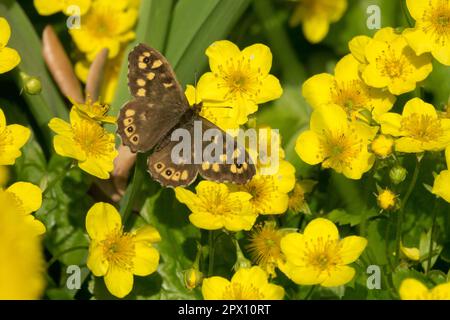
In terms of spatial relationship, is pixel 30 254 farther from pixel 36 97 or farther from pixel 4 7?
pixel 4 7

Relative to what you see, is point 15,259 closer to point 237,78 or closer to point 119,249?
point 119,249

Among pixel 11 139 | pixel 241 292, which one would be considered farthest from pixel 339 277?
pixel 11 139

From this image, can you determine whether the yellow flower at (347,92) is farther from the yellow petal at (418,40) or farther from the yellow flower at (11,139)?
the yellow flower at (11,139)

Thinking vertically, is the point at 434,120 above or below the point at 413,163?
above

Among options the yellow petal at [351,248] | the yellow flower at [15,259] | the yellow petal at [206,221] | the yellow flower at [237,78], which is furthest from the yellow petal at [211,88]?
the yellow flower at [15,259]

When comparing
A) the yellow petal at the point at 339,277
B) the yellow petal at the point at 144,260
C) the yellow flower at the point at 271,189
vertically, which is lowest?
the yellow petal at the point at 144,260
